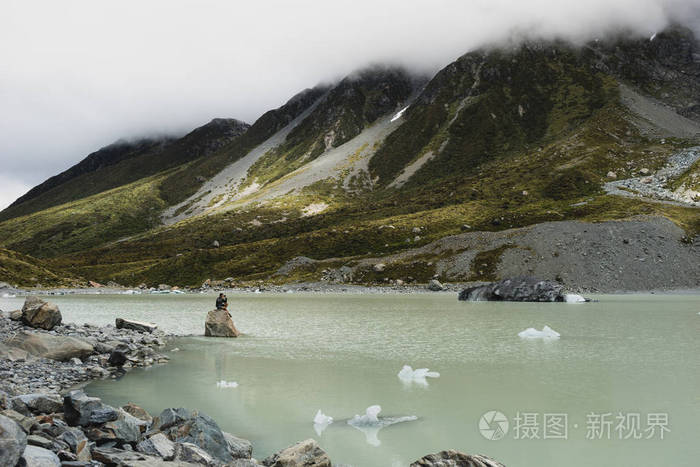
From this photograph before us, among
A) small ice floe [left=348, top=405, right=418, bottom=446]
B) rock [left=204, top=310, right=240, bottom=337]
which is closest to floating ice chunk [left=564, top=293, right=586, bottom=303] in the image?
rock [left=204, top=310, right=240, bottom=337]

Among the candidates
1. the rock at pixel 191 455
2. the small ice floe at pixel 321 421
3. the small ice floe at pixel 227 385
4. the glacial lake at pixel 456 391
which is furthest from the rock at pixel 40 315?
the rock at pixel 191 455

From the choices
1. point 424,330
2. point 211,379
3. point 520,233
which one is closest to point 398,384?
point 211,379

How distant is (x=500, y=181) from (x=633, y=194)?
169 feet

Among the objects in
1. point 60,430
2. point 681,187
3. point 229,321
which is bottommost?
point 681,187

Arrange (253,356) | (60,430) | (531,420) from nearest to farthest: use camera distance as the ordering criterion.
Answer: (60,430), (531,420), (253,356)

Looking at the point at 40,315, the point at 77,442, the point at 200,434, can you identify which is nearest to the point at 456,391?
the point at 200,434

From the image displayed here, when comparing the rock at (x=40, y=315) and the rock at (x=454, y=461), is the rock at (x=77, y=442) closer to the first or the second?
the rock at (x=454, y=461)

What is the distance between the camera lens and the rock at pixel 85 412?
37.1 ft

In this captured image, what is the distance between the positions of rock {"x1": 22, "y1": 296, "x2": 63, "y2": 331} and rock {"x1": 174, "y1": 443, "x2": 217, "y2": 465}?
2900 centimetres

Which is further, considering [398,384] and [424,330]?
[424,330]

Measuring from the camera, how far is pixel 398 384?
19453 millimetres

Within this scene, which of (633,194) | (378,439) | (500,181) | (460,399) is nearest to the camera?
(378,439)

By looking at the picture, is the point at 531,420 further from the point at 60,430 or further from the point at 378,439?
the point at 60,430

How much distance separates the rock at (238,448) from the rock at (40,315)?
28017mm
